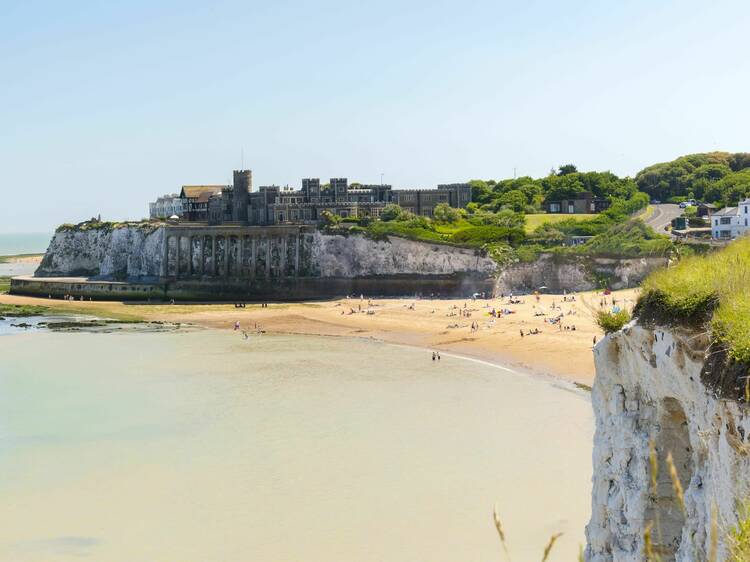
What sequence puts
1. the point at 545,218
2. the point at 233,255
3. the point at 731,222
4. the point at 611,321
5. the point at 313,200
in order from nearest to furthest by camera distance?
the point at 611,321, the point at 731,222, the point at 233,255, the point at 545,218, the point at 313,200

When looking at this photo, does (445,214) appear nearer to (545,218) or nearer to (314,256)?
(545,218)

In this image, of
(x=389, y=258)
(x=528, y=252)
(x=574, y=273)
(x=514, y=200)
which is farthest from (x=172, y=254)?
(x=574, y=273)

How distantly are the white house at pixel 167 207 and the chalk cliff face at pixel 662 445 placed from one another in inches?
3089

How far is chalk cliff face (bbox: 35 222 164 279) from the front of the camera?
227 ft

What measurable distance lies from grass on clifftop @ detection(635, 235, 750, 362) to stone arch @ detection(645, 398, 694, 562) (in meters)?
0.87

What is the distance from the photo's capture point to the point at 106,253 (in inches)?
2950

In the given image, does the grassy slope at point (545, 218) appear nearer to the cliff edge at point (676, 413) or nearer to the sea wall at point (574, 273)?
the sea wall at point (574, 273)

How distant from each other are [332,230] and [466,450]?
40310 millimetres

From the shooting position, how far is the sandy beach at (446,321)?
3528 centimetres

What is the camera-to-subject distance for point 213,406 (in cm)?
2778

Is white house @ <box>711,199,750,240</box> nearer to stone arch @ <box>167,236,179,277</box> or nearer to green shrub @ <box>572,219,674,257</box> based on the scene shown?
green shrub @ <box>572,219,674,257</box>

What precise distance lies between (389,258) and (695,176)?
122 feet

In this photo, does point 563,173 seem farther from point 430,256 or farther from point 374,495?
point 374,495

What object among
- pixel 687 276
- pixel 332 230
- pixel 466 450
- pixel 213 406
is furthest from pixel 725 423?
pixel 332 230
